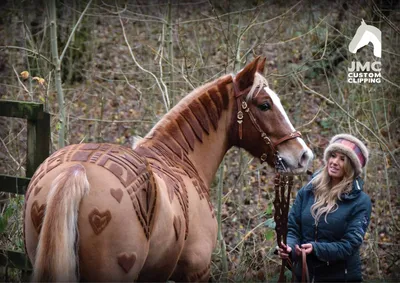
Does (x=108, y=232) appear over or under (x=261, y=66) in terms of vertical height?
under

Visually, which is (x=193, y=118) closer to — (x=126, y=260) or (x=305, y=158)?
(x=305, y=158)

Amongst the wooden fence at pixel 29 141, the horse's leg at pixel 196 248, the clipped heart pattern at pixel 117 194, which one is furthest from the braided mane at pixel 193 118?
the clipped heart pattern at pixel 117 194

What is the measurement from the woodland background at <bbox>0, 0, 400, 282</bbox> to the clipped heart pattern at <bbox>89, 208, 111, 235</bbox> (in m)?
2.18

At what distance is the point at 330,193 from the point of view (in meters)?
3.93

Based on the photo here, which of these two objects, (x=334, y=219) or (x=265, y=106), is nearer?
(x=334, y=219)

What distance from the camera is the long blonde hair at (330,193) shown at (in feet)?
12.7

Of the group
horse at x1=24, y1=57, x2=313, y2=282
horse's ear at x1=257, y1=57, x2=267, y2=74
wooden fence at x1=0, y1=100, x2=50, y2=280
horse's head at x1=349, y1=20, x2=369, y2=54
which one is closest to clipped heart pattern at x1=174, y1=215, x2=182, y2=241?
horse at x1=24, y1=57, x2=313, y2=282

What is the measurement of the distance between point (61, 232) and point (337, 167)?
1971mm

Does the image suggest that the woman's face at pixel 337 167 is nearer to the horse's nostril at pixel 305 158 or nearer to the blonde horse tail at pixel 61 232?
the horse's nostril at pixel 305 158

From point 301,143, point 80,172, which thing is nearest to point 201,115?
point 301,143

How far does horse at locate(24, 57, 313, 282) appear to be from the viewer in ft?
9.52

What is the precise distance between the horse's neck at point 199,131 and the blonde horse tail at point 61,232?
1.23 m

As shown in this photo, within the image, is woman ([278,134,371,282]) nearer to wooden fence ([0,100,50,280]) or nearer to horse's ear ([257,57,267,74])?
horse's ear ([257,57,267,74])

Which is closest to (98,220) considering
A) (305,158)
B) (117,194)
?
(117,194)
